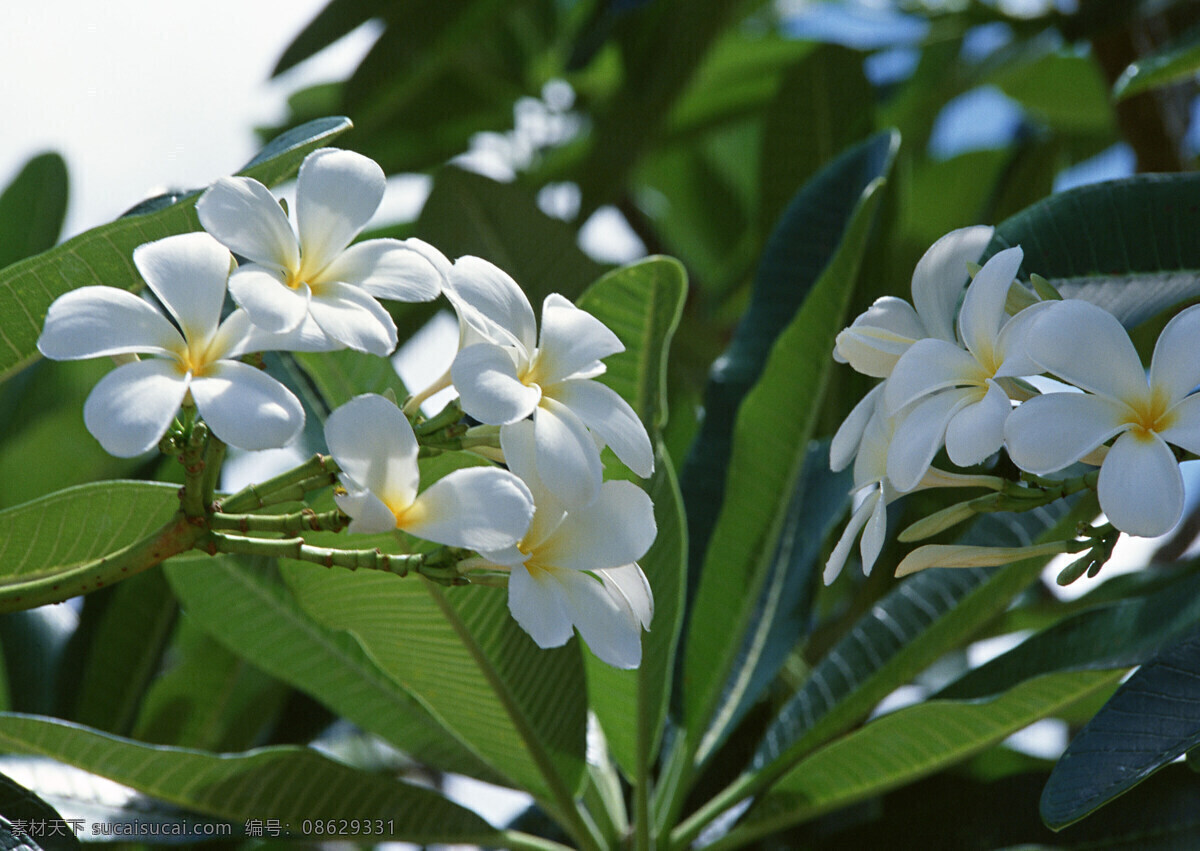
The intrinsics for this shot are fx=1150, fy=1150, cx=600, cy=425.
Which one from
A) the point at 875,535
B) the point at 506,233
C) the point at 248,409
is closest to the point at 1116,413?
the point at 875,535

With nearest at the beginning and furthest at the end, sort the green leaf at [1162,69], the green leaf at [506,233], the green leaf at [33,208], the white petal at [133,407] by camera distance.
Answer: the white petal at [133,407], the green leaf at [1162,69], the green leaf at [506,233], the green leaf at [33,208]

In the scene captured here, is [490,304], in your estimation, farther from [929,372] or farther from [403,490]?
[929,372]

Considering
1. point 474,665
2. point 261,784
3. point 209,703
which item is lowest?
point 209,703

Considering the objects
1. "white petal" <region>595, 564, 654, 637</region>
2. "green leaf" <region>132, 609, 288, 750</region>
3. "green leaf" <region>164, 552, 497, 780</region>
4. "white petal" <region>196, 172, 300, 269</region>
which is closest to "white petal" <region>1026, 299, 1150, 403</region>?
"white petal" <region>595, 564, 654, 637</region>

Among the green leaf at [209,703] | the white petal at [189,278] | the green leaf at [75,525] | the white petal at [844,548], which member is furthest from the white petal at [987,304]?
the green leaf at [209,703]

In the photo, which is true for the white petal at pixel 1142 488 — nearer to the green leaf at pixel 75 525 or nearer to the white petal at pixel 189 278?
the white petal at pixel 189 278

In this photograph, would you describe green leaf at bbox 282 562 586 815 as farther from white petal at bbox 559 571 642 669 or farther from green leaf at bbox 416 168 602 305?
green leaf at bbox 416 168 602 305

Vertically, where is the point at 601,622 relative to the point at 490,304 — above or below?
below
